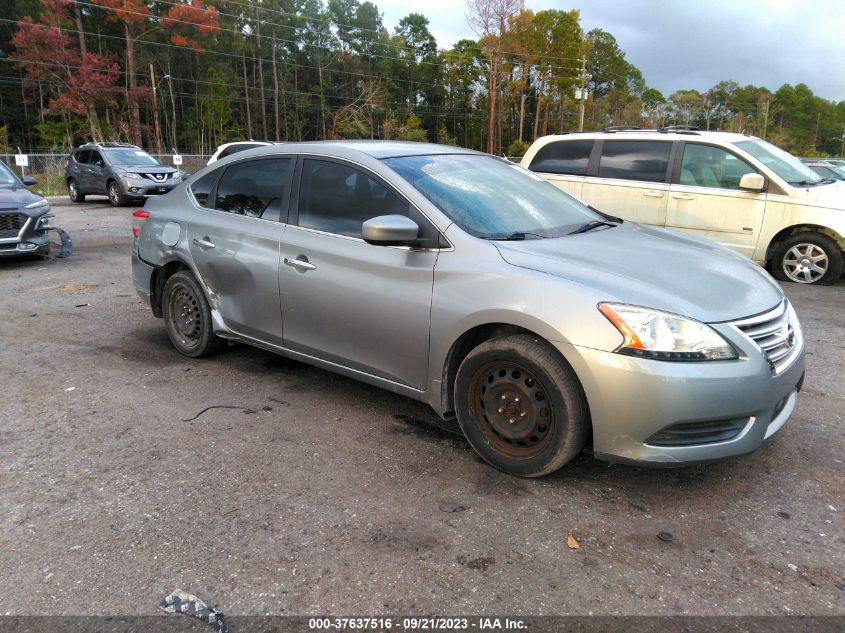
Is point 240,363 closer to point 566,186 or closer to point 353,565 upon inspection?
point 353,565

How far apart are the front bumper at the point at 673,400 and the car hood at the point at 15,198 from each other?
896 centimetres

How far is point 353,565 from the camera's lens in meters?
2.61

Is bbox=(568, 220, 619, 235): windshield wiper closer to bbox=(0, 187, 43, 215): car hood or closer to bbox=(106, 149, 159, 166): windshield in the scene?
bbox=(0, 187, 43, 215): car hood

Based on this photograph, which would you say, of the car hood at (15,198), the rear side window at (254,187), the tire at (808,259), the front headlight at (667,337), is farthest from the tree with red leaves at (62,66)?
the front headlight at (667,337)

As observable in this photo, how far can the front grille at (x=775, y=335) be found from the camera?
3.01 metres

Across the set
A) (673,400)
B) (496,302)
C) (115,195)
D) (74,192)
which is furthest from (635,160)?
(74,192)

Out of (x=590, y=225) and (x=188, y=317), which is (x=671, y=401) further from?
(x=188, y=317)

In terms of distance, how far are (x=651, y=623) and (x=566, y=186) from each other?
24.9 ft

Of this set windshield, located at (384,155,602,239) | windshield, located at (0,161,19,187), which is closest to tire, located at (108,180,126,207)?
windshield, located at (0,161,19,187)

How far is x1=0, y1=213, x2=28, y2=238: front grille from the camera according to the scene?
29.7 feet

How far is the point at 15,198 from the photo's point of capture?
9.20m

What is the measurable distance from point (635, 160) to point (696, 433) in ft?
21.8

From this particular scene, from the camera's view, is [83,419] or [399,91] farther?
[399,91]

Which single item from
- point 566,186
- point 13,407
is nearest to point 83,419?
point 13,407
